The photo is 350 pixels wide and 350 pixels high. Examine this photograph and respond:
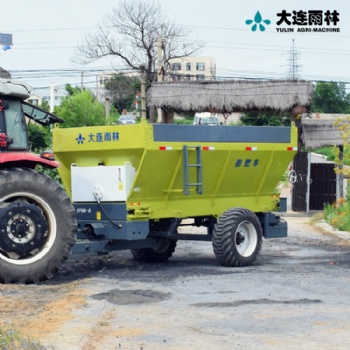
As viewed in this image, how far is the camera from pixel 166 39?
206 ft

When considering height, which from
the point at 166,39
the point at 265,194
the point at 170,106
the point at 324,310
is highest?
the point at 166,39

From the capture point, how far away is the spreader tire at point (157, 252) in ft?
50.6

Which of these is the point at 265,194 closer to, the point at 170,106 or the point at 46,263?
the point at 46,263

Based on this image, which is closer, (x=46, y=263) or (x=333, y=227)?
(x=46, y=263)

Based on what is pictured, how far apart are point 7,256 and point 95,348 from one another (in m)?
4.37

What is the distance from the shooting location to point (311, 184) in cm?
2922

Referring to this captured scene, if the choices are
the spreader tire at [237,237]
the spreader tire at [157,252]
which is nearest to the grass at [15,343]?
the spreader tire at [237,237]

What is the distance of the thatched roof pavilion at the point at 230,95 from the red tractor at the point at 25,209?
17.4 meters

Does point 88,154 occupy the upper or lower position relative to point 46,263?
upper

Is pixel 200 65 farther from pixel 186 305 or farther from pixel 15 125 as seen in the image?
pixel 186 305

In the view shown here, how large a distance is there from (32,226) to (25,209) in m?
0.26

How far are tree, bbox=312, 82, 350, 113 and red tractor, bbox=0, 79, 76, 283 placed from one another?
78997mm

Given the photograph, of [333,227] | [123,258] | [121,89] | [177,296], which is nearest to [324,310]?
[177,296]

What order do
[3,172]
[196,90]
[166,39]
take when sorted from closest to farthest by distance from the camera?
1. [3,172]
2. [196,90]
3. [166,39]
